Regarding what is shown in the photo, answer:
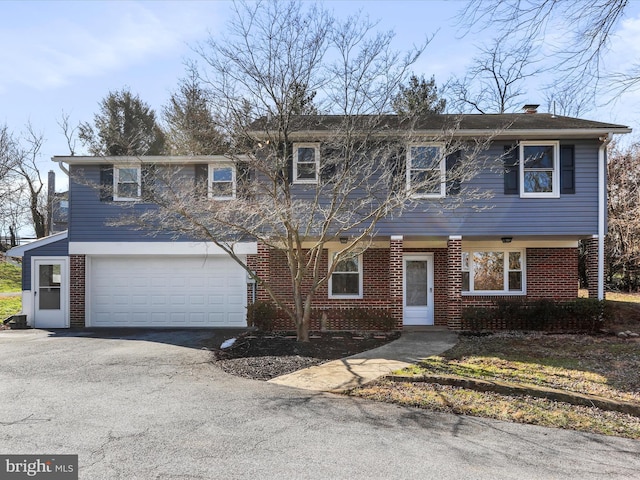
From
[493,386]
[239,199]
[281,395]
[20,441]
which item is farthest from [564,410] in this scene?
[239,199]

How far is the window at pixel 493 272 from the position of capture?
1429cm

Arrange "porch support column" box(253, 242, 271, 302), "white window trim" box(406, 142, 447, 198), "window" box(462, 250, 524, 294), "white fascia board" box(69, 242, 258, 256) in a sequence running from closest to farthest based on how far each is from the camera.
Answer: "white window trim" box(406, 142, 447, 198), "porch support column" box(253, 242, 271, 302), "white fascia board" box(69, 242, 258, 256), "window" box(462, 250, 524, 294)

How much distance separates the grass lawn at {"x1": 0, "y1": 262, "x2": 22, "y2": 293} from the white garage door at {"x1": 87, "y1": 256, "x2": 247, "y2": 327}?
48.8 ft

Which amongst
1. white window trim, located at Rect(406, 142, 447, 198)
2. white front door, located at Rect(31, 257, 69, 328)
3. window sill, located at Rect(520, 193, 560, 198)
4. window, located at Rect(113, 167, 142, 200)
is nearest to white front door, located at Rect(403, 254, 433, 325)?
white window trim, located at Rect(406, 142, 447, 198)

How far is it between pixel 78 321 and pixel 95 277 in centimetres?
138

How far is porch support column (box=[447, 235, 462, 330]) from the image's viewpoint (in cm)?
1276

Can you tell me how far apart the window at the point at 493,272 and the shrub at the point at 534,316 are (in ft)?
5.03

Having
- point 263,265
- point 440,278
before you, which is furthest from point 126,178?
point 440,278

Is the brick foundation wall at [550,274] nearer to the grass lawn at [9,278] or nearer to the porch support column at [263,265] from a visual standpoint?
the porch support column at [263,265]

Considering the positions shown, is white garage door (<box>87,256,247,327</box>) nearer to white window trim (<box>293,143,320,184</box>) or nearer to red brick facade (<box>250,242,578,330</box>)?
red brick facade (<box>250,242,578,330</box>)

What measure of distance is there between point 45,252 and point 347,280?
9.20m

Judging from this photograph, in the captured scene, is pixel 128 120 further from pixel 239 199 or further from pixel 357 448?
pixel 357 448

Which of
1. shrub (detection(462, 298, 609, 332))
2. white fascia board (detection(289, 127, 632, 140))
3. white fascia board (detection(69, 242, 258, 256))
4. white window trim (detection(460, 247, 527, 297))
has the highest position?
white fascia board (detection(289, 127, 632, 140))

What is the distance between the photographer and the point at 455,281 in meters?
12.8
